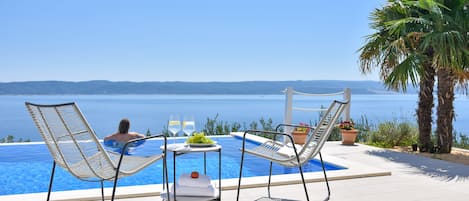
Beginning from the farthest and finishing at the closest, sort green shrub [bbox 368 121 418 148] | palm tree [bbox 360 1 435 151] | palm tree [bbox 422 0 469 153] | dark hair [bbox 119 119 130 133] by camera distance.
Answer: green shrub [bbox 368 121 418 148] < palm tree [bbox 360 1 435 151] < palm tree [bbox 422 0 469 153] < dark hair [bbox 119 119 130 133]

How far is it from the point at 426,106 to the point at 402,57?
1.11 meters

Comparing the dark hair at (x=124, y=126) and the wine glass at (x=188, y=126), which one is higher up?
the wine glass at (x=188, y=126)

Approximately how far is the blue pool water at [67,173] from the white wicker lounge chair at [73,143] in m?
1.89

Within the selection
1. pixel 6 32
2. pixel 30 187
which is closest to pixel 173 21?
pixel 6 32

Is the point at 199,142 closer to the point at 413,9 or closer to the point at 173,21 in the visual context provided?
the point at 413,9

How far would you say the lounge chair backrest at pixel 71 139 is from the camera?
259 centimetres

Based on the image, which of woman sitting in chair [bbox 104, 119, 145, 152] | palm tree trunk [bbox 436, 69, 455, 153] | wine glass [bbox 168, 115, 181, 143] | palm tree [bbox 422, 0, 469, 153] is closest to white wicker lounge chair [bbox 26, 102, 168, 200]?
wine glass [bbox 168, 115, 181, 143]

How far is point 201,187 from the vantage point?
9.71 ft

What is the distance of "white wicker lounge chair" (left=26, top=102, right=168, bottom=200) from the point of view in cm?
259

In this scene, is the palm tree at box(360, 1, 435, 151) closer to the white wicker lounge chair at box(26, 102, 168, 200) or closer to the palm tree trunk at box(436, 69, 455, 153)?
the palm tree trunk at box(436, 69, 455, 153)

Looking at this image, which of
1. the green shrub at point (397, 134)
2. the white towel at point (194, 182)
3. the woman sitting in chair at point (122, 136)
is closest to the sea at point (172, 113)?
the green shrub at point (397, 134)

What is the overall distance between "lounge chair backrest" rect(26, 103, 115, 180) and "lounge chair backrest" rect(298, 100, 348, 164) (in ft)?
5.07

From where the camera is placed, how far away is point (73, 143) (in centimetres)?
272

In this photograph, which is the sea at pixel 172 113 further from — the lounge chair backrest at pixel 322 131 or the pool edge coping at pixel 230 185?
the lounge chair backrest at pixel 322 131
